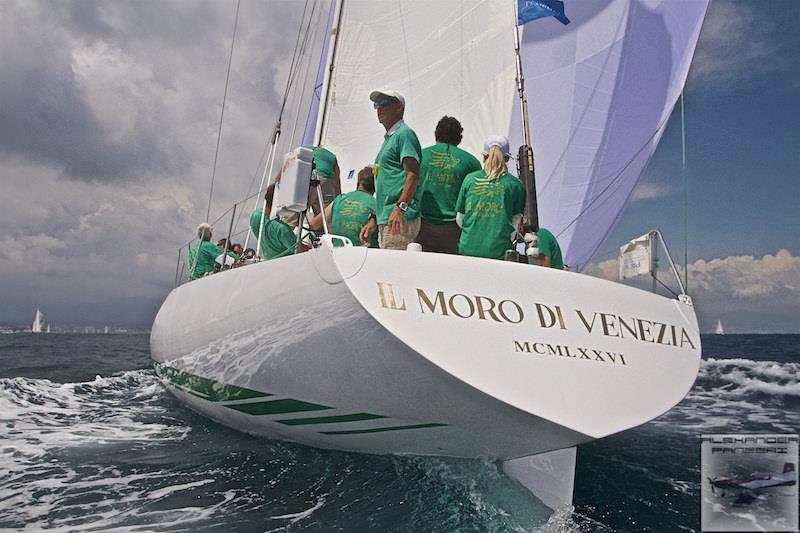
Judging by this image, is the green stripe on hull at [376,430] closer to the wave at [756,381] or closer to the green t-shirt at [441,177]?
the green t-shirt at [441,177]

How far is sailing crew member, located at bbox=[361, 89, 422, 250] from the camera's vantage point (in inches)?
106

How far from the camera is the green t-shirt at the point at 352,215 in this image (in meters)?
3.30

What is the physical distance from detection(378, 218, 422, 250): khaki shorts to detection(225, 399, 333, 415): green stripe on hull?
2.54 ft

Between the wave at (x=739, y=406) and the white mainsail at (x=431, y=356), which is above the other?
the white mainsail at (x=431, y=356)

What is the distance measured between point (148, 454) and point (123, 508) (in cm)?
100

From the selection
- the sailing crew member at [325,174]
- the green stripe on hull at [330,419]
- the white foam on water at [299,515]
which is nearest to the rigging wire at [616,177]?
the sailing crew member at [325,174]

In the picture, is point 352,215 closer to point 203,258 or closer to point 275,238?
point 275,238

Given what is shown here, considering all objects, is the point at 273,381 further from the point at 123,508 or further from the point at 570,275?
the point at 570,275

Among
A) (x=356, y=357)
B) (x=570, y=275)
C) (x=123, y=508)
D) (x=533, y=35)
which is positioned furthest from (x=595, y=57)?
(x=123, y=508)

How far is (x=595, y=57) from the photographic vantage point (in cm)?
682

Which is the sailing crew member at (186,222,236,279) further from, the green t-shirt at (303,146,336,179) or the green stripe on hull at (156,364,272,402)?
the green t-shirt at (303,146,336,179)

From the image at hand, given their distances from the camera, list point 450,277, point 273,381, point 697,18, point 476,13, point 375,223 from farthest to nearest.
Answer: point 697,18 → point 476,13 → point 375,223 → point 273,381 → point 450,277

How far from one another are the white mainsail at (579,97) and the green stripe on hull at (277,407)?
10.5 feet

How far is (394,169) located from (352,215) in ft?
1.94
